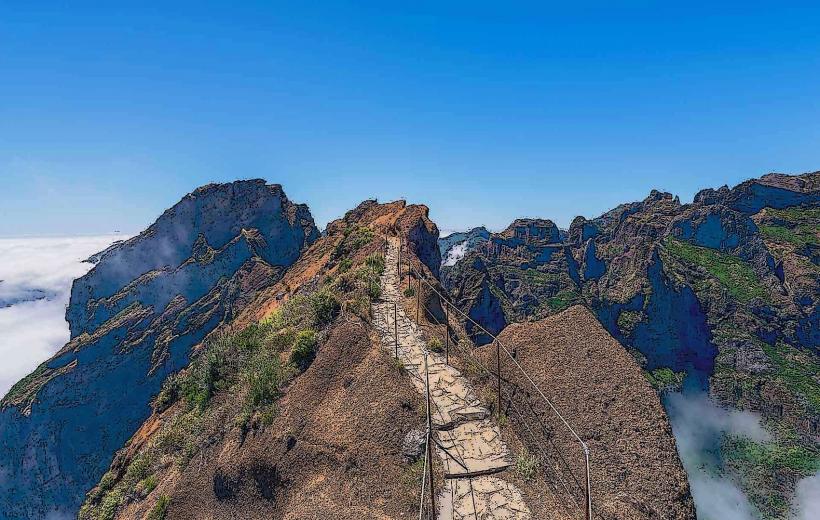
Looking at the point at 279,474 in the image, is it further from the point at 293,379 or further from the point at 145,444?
the point at 145,444

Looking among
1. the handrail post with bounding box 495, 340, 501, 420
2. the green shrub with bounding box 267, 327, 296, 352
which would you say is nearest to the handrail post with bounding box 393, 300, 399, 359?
the handrail post with bounding box 495, 340, 501, 420

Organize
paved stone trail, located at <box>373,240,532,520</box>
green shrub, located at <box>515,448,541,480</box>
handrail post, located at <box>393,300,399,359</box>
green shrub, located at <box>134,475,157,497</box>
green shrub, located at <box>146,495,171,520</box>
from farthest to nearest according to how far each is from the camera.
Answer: handrail post, located at <box>393,300,399,359</box>
green shrub, located at <box>134,475,157,497</box>
green shrub, located at <box>146,495,171,520</box>
green shrub, located at <box>515,448,541,480</box>
paved stone trail, located at <box>373,240,532,520</box>

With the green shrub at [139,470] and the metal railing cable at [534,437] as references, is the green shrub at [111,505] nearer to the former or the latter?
the green shrub at [139,470]

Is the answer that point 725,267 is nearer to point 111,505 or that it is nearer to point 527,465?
point 527,465

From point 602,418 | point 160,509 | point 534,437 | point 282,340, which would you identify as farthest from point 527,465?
point 282,340

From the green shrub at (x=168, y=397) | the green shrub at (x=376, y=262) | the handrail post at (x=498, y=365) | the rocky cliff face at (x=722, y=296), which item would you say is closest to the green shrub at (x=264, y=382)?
the handrail post at (x=498, y=365)

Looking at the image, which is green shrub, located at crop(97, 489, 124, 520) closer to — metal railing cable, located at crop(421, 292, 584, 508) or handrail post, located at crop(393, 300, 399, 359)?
handrail post, located at crop(393, 300, 399, 359)

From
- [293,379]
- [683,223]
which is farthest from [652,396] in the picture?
[683,223]
